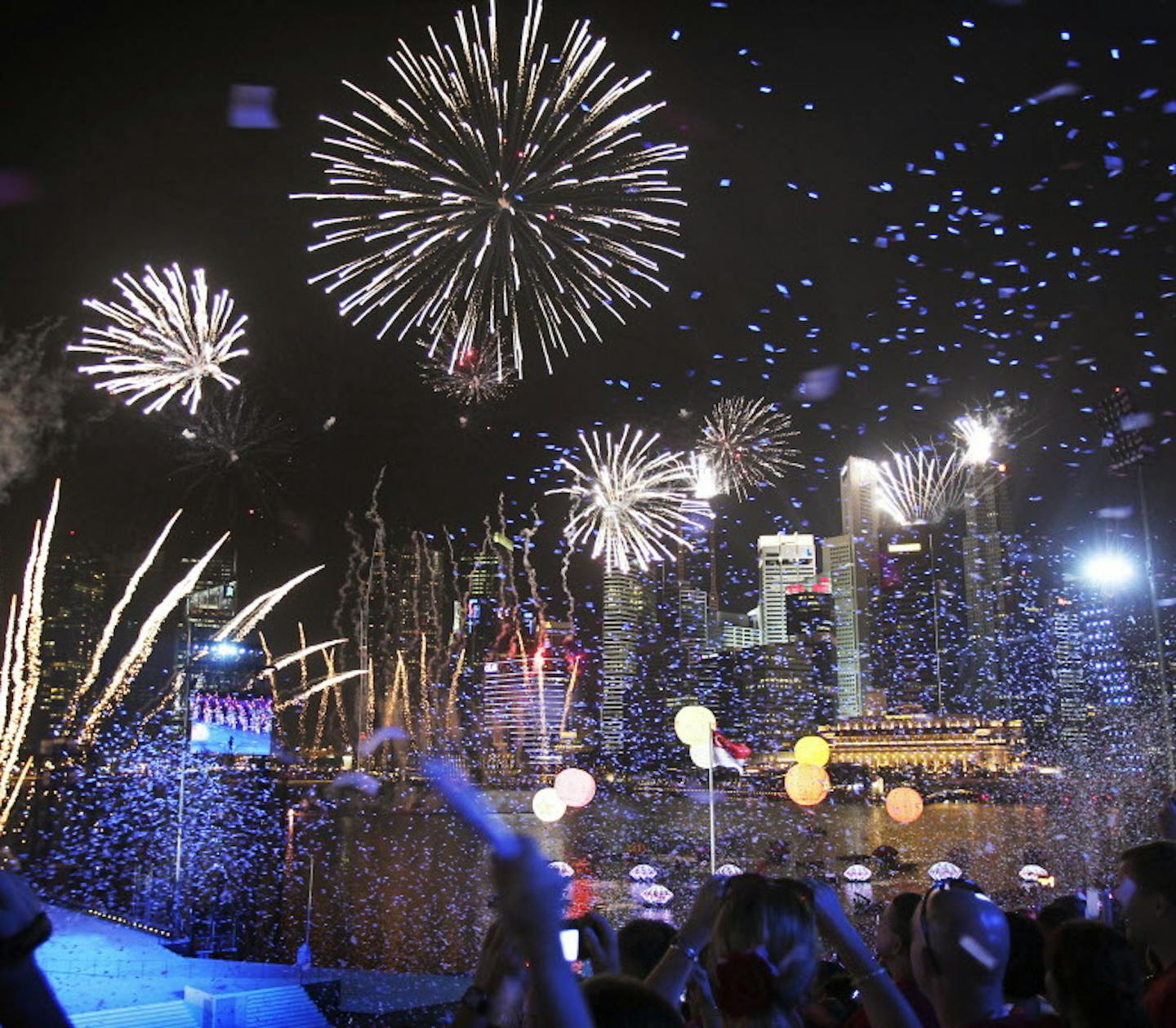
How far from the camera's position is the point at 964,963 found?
242 cm

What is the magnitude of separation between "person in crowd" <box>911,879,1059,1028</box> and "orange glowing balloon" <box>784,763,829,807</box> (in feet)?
71.8

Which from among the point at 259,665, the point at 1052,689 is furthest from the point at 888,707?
the point at 259,665

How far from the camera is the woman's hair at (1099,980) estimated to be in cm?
257

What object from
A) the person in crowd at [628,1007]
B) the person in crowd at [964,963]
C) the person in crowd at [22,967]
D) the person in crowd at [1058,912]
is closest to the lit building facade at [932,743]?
the person in crowd at [1058,912]

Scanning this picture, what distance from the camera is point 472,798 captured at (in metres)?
2.55

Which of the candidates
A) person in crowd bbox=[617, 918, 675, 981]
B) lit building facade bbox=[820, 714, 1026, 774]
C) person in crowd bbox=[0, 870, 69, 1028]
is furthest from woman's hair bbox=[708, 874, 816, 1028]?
lit building facade bbox=[820, 714, 1026, 774]

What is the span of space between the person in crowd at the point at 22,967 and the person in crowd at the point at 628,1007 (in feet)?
2.71

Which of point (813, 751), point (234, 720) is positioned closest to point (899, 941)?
point (813, 751)

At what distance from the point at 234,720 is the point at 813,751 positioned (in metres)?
24.8

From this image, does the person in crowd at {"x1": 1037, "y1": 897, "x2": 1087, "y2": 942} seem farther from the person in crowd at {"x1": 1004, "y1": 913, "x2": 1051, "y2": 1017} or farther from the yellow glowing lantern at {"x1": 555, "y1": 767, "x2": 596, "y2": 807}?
the yellow glowing lantern at {"x1": 555, "y1": 767, "x2": 596, "y2": 807}

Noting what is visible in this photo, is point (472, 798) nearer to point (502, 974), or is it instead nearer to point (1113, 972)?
point (502, 974)

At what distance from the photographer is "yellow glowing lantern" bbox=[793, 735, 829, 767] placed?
24891 mm

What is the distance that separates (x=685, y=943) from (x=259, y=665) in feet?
140

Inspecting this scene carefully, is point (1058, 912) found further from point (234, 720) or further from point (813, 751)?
point (234, 720)
